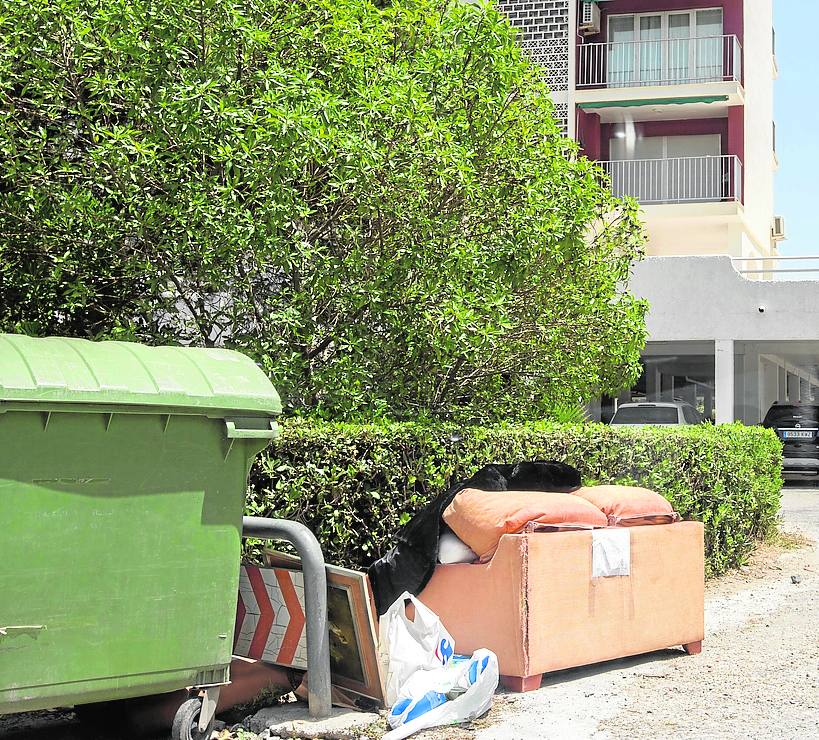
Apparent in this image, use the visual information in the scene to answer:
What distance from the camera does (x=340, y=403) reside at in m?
7.61

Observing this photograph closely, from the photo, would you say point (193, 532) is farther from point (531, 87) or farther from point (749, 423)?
point (749, 423)

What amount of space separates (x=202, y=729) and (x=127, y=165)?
3.52 m

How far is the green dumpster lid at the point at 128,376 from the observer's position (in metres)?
4.37

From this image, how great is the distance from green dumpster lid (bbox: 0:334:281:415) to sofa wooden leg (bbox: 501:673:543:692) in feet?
6.73

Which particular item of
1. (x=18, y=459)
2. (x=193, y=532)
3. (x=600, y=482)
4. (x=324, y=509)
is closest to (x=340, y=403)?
(x=324, y=509)

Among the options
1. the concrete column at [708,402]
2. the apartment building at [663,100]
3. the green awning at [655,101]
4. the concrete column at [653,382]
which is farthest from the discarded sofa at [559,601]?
the green awning at [655,101]

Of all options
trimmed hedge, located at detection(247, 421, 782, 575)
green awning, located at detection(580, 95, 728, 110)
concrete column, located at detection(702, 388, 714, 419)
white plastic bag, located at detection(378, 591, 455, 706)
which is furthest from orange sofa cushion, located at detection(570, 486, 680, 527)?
green awning, located at detection(580, 95, 728, 110)

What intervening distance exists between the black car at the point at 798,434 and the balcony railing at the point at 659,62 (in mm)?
9155

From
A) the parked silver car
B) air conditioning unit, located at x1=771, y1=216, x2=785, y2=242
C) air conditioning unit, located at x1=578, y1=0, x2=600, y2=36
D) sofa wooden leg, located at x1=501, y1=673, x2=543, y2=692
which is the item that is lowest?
sofa wooden leg, located at x1=501, y1=673, x2=543, y2=692

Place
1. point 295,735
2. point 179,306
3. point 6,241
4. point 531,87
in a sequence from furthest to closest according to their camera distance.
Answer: point 531,87, point 179,306, point 6,241, point 295,735

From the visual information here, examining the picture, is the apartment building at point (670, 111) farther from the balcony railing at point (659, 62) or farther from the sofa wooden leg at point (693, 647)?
the sofa wooden leg at point (693, 647)

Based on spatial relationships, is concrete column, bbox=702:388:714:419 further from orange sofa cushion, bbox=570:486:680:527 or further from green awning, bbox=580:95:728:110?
orange sofa cushion, bbox=570:486:680:527

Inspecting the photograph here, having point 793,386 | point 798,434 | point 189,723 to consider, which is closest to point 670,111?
point 793,386

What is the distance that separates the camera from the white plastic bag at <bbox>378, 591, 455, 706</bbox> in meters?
5.60
